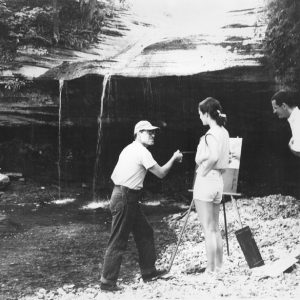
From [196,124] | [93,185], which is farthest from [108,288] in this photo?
[93,185]

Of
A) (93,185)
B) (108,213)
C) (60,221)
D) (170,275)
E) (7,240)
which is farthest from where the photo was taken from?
(93,185)

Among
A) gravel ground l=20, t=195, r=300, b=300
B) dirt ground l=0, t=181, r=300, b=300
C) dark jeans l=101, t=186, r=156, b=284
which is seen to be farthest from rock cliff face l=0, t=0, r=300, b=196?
dark jeans l=101, t=186, r=156, b=284

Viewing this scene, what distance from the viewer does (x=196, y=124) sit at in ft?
34.9

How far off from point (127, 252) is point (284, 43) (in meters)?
5.44

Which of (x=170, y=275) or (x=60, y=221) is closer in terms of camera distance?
(x=170, y=275)

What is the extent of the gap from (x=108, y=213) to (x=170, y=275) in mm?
4866

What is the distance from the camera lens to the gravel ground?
394cm

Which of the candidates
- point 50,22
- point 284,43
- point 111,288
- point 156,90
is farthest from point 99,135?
point 111,288

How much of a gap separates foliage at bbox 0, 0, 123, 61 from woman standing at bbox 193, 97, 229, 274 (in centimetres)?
755

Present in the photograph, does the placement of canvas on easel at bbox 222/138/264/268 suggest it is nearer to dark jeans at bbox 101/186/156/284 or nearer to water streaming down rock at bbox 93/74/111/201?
dark jeans at bbox 101/186/156/284

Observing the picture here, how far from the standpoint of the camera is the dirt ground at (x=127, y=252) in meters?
4.15

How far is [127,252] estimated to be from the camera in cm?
646

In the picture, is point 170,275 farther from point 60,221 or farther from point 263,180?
point 263,180

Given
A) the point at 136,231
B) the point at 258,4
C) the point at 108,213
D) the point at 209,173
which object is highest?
the point at 258,4
